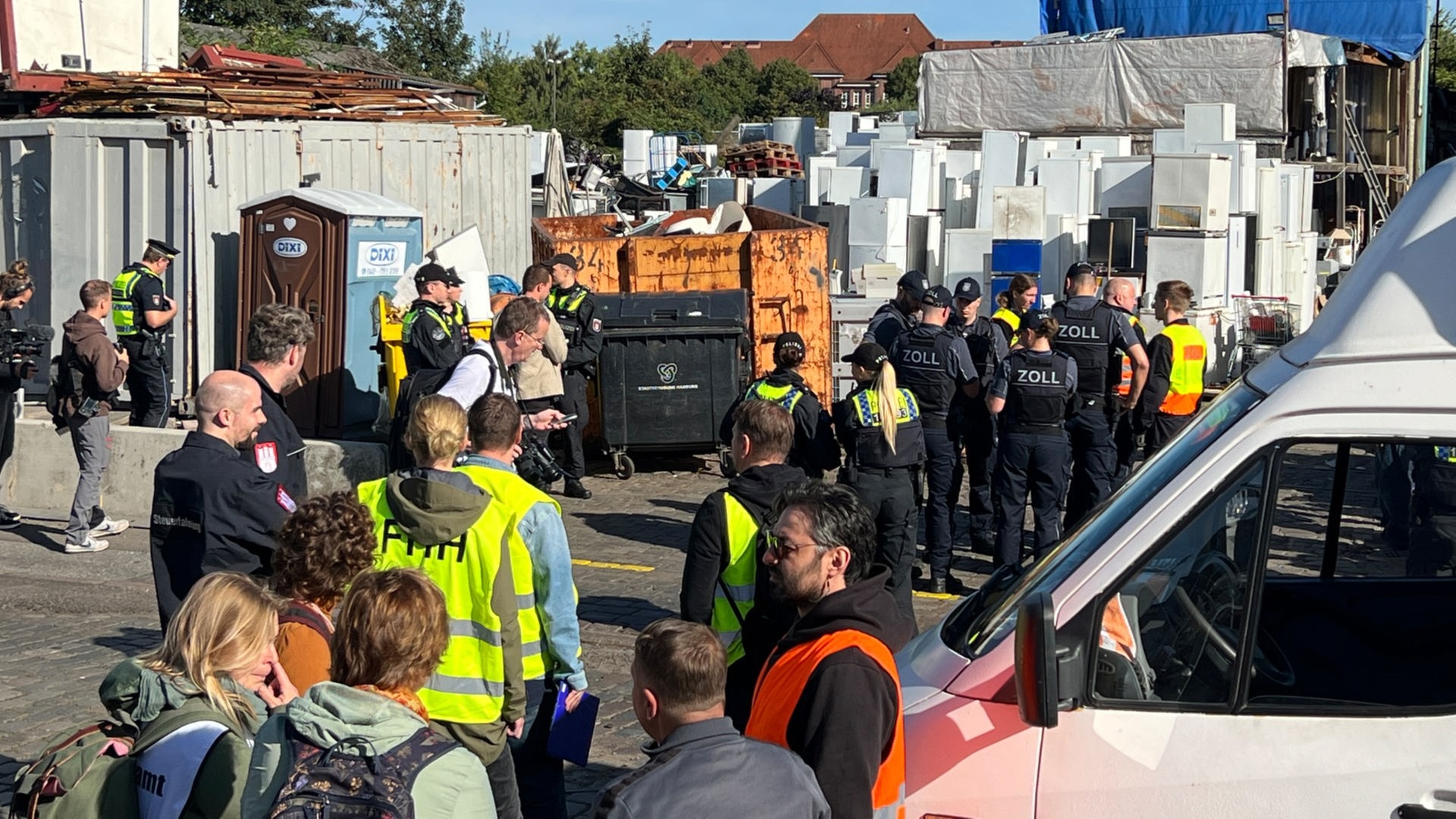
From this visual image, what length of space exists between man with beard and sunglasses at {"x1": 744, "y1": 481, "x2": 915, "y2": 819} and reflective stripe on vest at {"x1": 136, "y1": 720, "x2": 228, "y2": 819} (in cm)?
125

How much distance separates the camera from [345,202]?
44.3 ft

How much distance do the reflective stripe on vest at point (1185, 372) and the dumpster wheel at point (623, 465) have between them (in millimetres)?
4799

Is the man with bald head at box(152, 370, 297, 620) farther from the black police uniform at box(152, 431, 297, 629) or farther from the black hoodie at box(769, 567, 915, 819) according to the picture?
the black hoodie at box(769, 567, 915, 819)

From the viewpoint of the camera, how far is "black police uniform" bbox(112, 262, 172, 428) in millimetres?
11461

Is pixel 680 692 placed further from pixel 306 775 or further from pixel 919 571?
pixel 919 571

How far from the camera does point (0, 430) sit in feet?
34.4

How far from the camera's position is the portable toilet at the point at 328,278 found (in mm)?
13422

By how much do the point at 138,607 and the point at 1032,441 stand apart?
5521 mm

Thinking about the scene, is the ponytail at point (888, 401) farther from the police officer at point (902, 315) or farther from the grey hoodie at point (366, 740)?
the grey hoodie at point (366, 740)

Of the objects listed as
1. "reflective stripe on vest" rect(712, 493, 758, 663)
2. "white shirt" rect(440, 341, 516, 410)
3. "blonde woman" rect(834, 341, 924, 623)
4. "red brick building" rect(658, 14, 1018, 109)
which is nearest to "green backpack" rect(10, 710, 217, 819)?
"reflective stripe on vest" rect(712, 493, 758, 663)

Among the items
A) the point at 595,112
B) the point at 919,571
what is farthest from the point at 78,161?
the point at 595,112

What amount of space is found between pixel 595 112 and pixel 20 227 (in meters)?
44.1

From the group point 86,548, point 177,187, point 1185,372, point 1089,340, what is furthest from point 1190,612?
point 177,187

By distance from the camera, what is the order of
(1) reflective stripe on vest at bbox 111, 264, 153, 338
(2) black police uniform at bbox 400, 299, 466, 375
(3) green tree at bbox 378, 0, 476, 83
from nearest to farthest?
(2) black police uniform at bbox 400, 299, 466, 375
(1) reflective stripe on vest at bbox 111, 264, 153, 338
(3) green tree at bbox 378, 0, 476, 83
